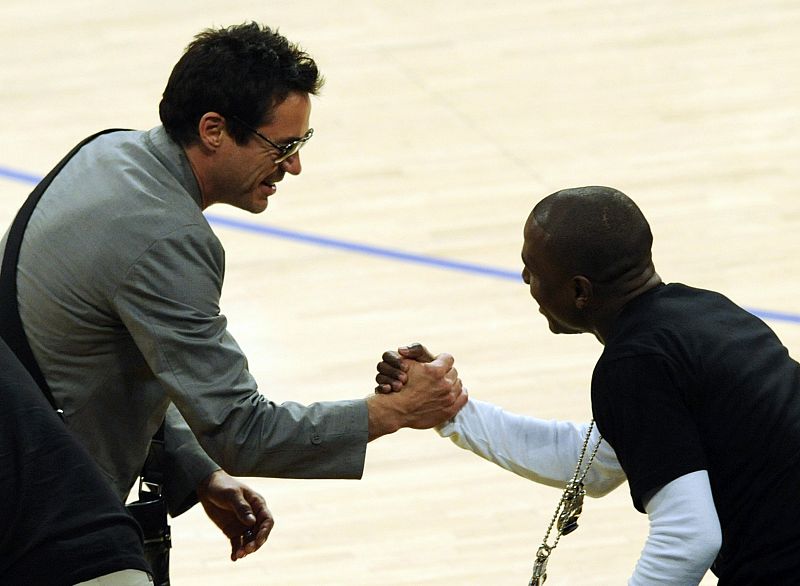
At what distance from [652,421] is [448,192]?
13.0 ft

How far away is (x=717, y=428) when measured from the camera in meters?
2.38

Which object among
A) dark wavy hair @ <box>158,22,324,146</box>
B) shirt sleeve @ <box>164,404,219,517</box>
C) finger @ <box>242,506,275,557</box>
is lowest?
finger @ <box>242,506,275,557</box>

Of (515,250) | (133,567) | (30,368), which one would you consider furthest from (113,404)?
(515,250)

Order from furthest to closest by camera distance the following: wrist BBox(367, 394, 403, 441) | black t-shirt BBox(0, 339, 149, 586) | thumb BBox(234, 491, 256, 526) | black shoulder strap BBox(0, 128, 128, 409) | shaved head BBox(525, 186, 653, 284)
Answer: thumb BBox(234, 491, 256, 526)
wrist BBox(367, 394, 403, 441)
black shoulder strap BBox(0, 128, 128, 409)
shaved head BBox(525, 186, 653, 284)
black t-shirt BBox(0, 339, 149, 586)

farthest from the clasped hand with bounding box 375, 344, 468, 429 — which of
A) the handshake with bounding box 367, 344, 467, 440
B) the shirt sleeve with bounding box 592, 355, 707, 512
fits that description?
the shirt sleeve with bounding box 592, 355, 707, 512

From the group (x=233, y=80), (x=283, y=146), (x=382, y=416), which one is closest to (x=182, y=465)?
(x=382, y=416)

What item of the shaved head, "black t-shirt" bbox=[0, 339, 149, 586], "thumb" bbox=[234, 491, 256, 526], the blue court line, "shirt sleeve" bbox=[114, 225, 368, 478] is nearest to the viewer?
"black t-shirt" bbox=[0, 339, 149, 586]

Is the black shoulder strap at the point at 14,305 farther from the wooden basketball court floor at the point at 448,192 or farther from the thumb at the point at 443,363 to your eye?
the wooden basketball court floor at the point at 448,192

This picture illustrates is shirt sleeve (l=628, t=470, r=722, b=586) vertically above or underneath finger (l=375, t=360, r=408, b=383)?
above

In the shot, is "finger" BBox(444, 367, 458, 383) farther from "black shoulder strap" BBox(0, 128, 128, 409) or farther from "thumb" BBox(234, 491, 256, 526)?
"black shoulder strap" BBox(0, 128, 128, 409)

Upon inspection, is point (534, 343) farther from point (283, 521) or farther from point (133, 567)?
point (133, 567)

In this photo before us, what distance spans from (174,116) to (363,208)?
11.0 feet

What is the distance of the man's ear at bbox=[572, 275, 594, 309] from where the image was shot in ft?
8.22

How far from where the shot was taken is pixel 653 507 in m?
2.37
